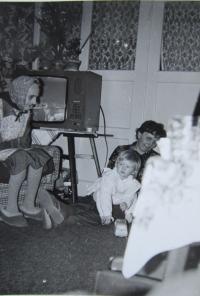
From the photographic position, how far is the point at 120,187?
6.62 feet

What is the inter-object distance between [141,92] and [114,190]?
92 centimetres

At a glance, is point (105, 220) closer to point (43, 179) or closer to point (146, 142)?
point (43, 179)

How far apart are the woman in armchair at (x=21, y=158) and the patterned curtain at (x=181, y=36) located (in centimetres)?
111

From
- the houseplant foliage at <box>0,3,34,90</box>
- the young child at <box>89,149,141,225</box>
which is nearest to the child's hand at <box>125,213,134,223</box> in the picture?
the young child at <box>89,149,141,225</box>

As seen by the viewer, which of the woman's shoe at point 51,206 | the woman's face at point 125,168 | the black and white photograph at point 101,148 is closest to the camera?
the black and white photograph at point 101,148

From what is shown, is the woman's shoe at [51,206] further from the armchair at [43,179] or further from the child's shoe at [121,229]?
the child's shoe at [121,229]

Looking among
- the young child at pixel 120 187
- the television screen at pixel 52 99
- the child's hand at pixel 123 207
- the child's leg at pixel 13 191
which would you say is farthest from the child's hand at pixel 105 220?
the television screen at pixel 52 99

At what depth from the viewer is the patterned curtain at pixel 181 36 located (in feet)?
8.11

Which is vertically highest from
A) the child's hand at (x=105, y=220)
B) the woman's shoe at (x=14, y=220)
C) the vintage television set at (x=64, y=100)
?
the vintage television set at (x=64, y=100)

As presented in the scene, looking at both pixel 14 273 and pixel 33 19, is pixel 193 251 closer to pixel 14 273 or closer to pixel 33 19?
pixel 14 273

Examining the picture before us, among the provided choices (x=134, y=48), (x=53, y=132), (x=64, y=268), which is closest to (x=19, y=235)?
(x=64, y=268)

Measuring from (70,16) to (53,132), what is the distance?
1038 millimetres

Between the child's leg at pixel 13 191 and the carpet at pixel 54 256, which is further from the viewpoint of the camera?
the child's leg at pixel 13 191

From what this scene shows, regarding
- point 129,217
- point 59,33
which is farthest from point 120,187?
point 59,33
